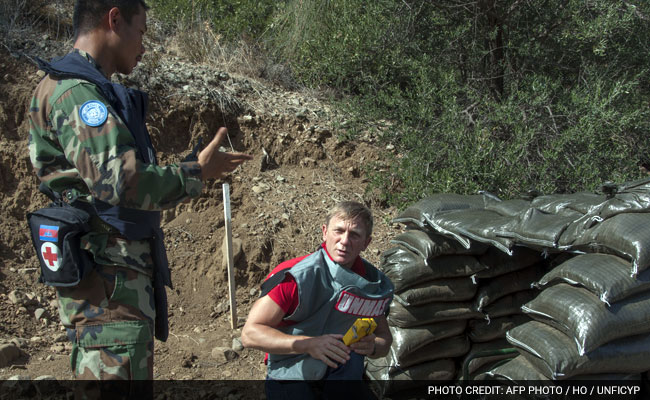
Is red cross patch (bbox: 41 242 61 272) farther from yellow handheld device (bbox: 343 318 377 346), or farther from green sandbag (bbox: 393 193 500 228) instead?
green sandbag (bbox: 393 193 500 228)

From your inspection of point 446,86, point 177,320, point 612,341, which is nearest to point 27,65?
A: point 177,320

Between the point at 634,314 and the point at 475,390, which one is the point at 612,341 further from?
the point at 475,390

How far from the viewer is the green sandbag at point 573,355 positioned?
2.86 metres

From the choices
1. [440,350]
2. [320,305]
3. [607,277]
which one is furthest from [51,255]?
[440,350]

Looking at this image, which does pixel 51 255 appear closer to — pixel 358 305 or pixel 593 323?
pixel 358 305

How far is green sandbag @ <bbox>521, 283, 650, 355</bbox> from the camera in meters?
2.80

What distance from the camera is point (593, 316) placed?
2.81 metres

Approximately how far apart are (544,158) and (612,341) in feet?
10.8

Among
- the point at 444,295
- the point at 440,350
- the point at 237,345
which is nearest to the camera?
the point at 444,295

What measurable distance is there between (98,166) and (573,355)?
237 cm

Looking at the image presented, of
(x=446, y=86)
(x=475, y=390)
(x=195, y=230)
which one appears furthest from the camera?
(x=446, y=86)

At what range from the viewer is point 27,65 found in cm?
591

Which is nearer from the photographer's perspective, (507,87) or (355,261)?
(355,261)

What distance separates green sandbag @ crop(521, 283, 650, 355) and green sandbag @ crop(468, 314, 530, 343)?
2.23ft
